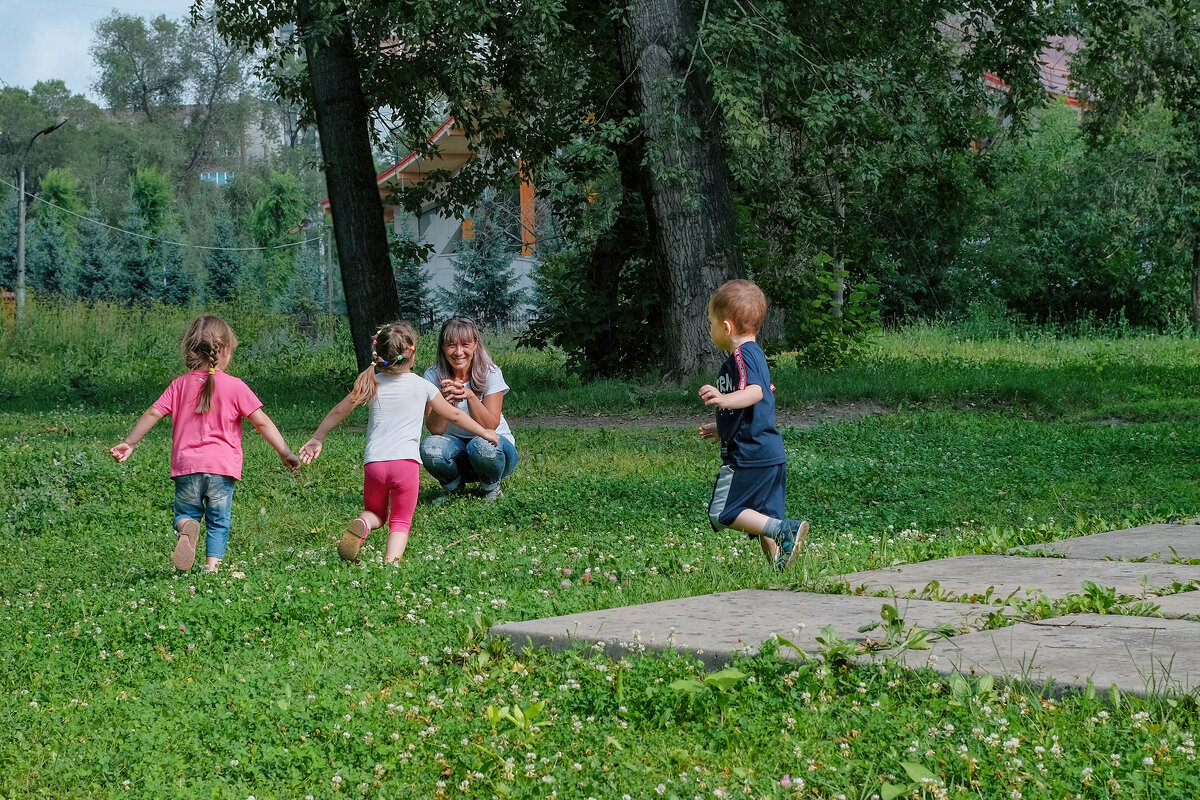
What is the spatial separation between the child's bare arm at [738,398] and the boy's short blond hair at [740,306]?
0.37 metres

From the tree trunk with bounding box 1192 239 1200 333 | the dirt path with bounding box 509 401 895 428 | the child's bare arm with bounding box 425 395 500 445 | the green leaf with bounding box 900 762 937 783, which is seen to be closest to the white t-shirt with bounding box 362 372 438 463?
the child's bare arm with bounding box 425 395 500 445

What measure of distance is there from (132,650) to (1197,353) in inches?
853

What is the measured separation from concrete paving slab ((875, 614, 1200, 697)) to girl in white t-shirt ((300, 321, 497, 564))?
3994mm

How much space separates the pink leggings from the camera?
7223 millimetres

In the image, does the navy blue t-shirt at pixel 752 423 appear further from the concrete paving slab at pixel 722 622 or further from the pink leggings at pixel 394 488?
the pink leggings at pixel 394 488

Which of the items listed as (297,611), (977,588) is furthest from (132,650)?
(977,588)

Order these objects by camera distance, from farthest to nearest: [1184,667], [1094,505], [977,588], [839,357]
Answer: [839,357], [1094,505], [977,588], [1184,667]

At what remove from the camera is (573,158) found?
1866 centimetres

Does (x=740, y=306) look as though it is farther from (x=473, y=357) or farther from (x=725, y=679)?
(x=473, y=357)

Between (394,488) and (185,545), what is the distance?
48.7 inches

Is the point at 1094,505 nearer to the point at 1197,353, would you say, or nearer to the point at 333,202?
the point at 333,202

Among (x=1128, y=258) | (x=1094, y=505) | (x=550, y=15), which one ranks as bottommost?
(x=1094, y=505)

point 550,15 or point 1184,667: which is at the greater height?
point 550,15

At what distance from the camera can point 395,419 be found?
729 cm
